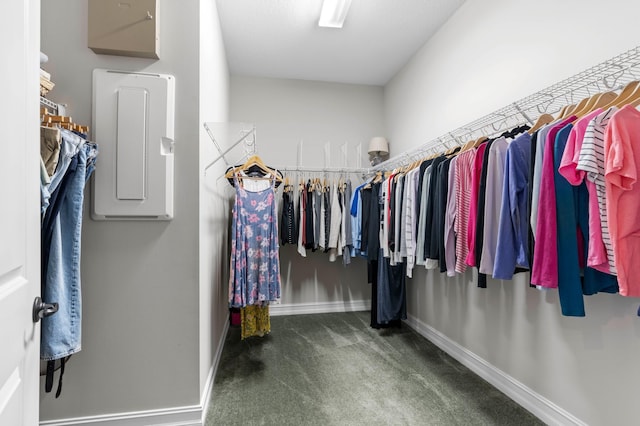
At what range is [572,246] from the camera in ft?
3.53

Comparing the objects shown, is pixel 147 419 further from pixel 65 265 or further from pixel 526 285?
pixel 526 285

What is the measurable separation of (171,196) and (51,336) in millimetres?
733

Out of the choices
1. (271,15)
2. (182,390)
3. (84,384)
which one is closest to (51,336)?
(84,384)

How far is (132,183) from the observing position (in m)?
1.42

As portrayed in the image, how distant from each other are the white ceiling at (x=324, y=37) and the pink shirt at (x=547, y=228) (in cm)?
171

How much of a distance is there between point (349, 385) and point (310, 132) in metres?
2.60

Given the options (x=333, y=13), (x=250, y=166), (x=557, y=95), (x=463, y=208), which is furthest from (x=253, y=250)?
(x=557, y=95)

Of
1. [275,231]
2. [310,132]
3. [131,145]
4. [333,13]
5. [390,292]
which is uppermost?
[333,13]

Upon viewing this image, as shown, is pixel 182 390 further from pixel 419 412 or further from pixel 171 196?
pixel 419 412

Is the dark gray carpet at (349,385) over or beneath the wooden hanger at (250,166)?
beneath

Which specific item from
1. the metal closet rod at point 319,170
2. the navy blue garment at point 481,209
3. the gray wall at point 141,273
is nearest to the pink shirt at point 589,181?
the navy blue garment at point 481,209

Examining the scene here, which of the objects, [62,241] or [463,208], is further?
[463,208]

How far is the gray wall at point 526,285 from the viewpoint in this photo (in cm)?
128

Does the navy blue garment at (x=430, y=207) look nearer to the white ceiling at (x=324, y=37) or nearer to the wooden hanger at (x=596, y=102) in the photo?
the wooden hanger at (x=596, y=102)
